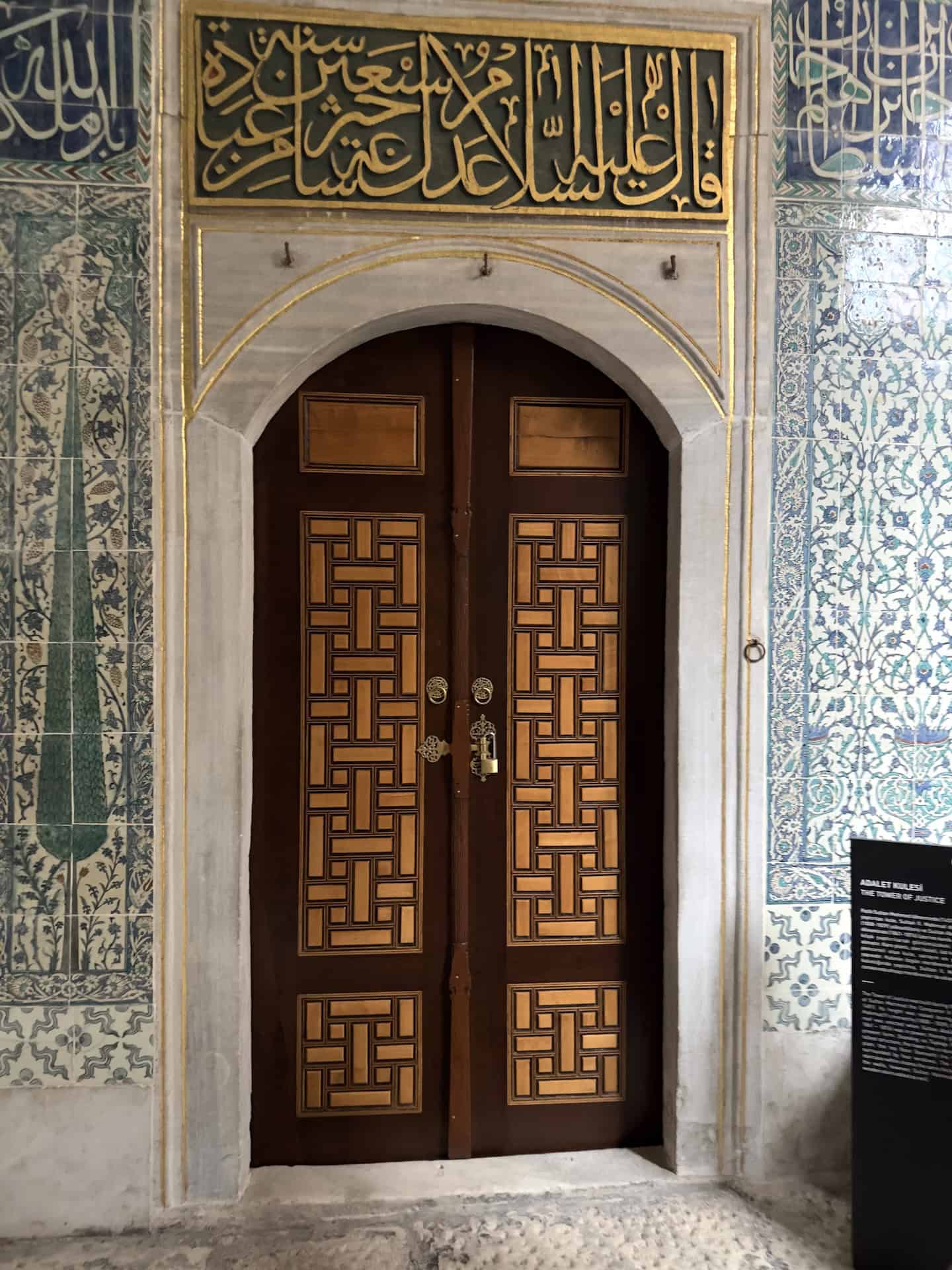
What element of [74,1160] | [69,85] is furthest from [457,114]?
[74,1160]

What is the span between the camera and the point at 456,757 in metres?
2.35

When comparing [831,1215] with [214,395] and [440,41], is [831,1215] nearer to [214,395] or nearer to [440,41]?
[214,395]

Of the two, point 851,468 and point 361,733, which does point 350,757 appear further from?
point 851,468

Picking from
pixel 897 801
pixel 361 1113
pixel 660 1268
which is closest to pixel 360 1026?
pixel 361 1113

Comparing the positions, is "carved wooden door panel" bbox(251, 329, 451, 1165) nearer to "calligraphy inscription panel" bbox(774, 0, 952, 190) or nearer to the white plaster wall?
the white plaster wall

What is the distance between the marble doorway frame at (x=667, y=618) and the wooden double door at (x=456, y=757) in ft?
0.31

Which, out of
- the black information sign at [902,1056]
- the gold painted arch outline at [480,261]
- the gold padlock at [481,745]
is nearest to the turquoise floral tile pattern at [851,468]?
the gold painted arch outline at [480,261]

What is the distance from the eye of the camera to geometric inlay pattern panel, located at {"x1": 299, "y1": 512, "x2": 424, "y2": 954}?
2328 mm

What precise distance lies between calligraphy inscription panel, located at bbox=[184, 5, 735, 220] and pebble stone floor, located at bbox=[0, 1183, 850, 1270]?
2.50 m

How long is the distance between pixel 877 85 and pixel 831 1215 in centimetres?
288

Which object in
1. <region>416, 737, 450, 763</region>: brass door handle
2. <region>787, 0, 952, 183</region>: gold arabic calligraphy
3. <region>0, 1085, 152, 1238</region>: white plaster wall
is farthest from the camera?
<region>416, 737, 450, 763</region>: brass door handle

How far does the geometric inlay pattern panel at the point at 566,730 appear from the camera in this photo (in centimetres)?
238

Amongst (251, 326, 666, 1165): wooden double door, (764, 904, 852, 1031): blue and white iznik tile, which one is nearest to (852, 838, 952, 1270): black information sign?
(764, 904, 852, 1031): blue and white iznik tile

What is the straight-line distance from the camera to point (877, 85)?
2.27 m
